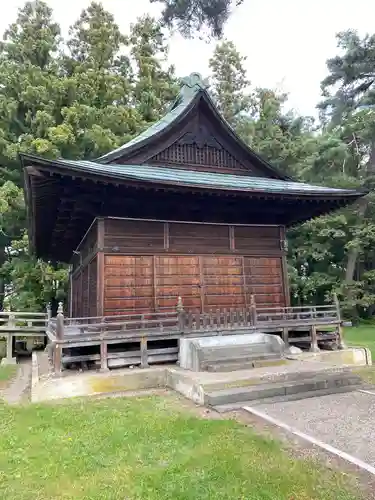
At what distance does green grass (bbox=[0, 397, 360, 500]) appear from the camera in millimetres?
3857

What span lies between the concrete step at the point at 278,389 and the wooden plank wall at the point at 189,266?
398 centimetres

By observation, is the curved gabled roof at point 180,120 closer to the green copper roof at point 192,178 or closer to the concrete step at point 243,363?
the green copper roof at point 192,178

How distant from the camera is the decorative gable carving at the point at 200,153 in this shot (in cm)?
1265

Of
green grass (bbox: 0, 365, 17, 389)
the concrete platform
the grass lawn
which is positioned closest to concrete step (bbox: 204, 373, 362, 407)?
the concrete platform

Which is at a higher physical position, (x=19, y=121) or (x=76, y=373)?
(x=19, y=121)


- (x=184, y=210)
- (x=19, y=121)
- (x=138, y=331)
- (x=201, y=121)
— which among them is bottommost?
(x=138, y=331)

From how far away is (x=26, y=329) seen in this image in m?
17.0

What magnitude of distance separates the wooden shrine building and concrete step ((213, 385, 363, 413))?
4.19 m

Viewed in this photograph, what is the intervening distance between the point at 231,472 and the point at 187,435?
130 cm

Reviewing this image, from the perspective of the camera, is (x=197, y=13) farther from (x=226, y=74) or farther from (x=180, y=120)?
(x=226, y=74)

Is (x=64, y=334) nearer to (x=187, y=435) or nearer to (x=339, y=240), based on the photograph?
(x=187, y=435)

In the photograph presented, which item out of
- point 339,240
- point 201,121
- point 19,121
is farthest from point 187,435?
point 19,121

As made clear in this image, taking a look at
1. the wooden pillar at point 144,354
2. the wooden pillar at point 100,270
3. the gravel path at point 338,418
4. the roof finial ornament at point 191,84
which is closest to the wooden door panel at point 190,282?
the wooden pillar at point 100,270

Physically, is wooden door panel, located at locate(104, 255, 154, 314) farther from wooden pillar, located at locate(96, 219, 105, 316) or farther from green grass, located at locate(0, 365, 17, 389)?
green grass, located at locate(0, 365, 17, 389)
